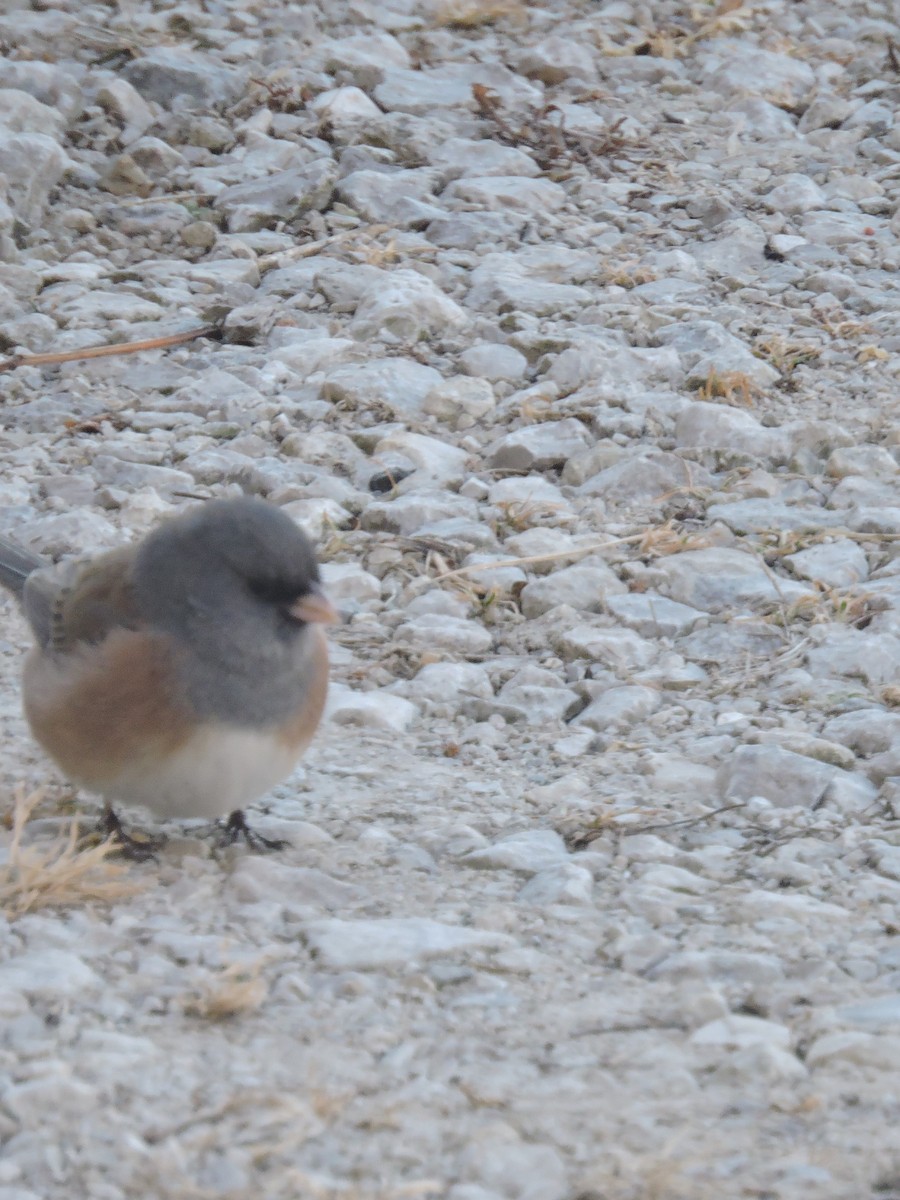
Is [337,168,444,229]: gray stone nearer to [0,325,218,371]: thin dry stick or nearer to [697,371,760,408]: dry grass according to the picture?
[0,325,218,371]: thin dry stick

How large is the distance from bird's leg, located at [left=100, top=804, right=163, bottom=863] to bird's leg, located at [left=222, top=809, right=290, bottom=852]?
4.3 inches

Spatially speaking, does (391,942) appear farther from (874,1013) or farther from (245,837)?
(874,1013)

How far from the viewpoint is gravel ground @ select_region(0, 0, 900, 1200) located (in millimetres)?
1756

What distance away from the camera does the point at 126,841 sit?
245 cm

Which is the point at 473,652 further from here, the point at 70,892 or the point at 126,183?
the point at 126,183

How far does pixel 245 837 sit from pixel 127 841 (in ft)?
0.60

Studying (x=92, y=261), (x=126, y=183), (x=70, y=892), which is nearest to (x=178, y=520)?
(x=70, y=892)

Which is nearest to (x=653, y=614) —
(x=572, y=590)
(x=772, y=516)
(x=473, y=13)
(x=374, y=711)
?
(x=572, y=590)

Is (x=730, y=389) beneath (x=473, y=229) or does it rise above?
above

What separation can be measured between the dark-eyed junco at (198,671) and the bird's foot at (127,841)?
97 mm

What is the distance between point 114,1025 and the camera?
188cm

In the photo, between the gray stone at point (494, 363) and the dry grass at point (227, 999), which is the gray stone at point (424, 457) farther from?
the dry grass at point (227, 999)

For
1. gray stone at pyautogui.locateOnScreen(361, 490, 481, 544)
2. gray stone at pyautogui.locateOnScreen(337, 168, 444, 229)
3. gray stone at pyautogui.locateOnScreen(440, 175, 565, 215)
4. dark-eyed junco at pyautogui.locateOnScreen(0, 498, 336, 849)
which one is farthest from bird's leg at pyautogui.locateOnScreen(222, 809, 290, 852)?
gray stone at pyautogui.locateOnScreen(440, 175, 565, 215)

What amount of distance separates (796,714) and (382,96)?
3.66 metres
